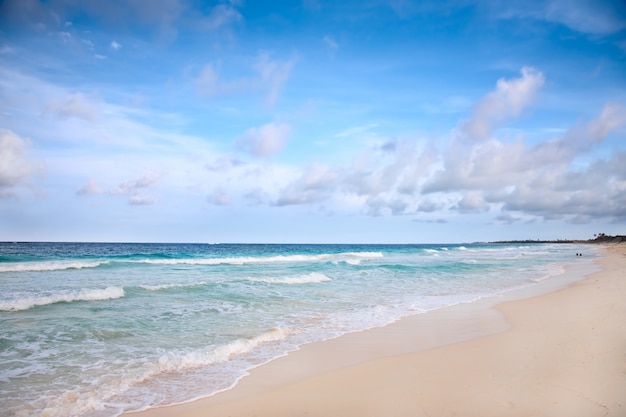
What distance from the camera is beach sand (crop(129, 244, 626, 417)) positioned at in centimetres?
482

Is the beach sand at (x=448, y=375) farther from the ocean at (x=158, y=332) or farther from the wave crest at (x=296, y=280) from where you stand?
the wave crest at (x=296, y=280)

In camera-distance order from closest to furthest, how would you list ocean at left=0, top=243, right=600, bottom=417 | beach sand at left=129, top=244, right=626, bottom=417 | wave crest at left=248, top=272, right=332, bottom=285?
beach sand at left=129, top=244, right=626, bottom=417
ocean at left=0, top=243, right=600, bottom=417
wave crest at left=248, top=272, right=332, bottom=285

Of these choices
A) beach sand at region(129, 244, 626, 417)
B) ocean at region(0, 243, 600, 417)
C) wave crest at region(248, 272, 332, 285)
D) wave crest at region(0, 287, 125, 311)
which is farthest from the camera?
wave crest at region(248, 272, 332, 285)

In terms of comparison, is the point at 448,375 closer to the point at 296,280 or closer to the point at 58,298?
the point at 58,298

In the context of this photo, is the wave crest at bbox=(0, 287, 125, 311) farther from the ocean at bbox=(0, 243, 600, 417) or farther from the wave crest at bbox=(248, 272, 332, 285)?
the wave crest at bbox=(248, 272, 332, 285)

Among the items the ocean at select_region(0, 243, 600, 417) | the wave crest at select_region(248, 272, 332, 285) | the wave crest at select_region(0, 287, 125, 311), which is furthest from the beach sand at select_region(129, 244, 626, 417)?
the wave crest at select_region(248, 272, 332, 285)

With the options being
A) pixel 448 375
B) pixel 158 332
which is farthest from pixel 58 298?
pixel 448 375

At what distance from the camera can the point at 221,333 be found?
9.11 m

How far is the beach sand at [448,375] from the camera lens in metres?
4.82

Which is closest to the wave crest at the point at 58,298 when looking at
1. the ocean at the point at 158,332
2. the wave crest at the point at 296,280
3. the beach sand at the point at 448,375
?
the ocean at the point at 158,332

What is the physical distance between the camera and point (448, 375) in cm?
600

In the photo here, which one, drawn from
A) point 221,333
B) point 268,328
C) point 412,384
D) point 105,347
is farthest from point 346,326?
point 105,347

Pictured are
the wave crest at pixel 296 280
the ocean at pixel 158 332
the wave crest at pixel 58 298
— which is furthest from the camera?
the wave crest at pixel 296 280

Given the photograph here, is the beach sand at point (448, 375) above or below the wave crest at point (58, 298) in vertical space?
below
